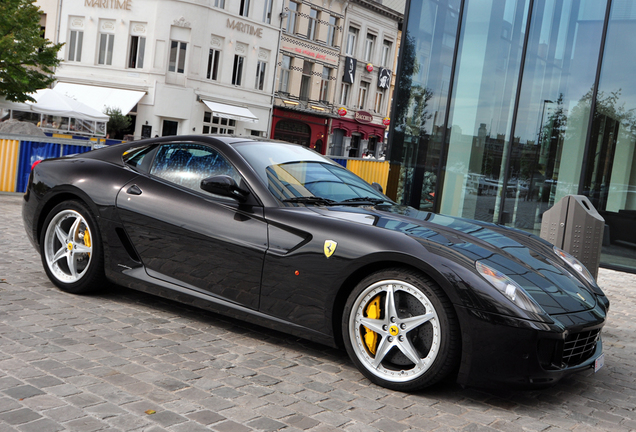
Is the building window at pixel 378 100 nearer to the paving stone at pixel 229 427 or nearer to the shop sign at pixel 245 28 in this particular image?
the shop sign at pixel 245 28

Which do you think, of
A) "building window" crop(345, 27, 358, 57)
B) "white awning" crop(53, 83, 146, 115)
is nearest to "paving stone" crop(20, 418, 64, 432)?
"white awning" crop(53, 83, 146, 115)

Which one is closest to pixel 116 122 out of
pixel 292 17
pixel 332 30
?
pixel 292 17

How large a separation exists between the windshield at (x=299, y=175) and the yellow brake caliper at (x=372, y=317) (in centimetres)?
93

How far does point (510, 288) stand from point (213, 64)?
109 feet

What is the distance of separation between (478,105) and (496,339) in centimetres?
1015

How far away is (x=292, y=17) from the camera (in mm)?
39969

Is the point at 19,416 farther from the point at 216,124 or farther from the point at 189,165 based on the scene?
the point at 216,124

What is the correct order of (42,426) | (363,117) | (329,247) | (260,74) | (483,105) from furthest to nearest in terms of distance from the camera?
(363,117) < (260,74) < (483,105) < (329,247) < (42,426)

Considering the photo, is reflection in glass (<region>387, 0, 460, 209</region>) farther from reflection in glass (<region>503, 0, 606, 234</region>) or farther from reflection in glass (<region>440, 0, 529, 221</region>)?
reflection in glass (<region>503, 0, 606, 234</region>)

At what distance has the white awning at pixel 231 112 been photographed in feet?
112

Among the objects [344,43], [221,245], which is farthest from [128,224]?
[344,43]

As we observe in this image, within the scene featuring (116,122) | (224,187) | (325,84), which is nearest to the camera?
(224,187)

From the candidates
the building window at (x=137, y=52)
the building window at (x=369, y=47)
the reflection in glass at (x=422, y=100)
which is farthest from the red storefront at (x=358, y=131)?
the reflection in glass at (x=422, y=100)

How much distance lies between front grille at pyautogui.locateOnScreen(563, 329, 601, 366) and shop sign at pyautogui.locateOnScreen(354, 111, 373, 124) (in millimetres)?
41367
